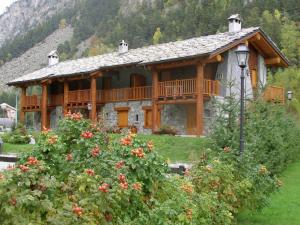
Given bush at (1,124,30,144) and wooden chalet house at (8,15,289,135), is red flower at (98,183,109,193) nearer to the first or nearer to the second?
wooden chalet house at (8,15,289,135)

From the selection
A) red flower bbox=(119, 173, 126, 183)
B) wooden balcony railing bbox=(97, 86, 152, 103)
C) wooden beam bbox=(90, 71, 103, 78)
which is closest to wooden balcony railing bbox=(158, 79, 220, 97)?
wooden balcony railing bbox=(97, 86, 152, 103)

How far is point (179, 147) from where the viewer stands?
19.9 m

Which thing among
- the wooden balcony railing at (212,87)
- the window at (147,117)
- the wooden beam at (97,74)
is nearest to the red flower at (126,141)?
the wooden balcony railing at (212,87)

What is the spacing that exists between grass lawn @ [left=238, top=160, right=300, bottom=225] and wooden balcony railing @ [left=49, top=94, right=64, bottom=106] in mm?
21481

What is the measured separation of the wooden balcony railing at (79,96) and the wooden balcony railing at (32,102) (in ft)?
12.3

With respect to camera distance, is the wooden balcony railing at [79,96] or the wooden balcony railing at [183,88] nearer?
the wooden balcony railing at [183,88]

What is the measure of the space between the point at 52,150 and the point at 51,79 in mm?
26305

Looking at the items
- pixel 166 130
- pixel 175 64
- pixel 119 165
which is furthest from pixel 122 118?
pixel 119 165

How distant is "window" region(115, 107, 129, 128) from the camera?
2864 centimetres

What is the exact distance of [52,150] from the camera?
5453 millimetres

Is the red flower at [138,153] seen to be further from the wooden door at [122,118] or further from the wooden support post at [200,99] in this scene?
the wooden door at [122,118]

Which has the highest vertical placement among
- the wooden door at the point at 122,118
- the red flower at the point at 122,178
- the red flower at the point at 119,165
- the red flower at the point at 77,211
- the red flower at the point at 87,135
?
the wooden door at the point at 122,118

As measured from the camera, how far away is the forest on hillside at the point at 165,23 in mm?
66331

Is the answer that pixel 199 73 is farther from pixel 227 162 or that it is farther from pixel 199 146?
pixel 227 162
